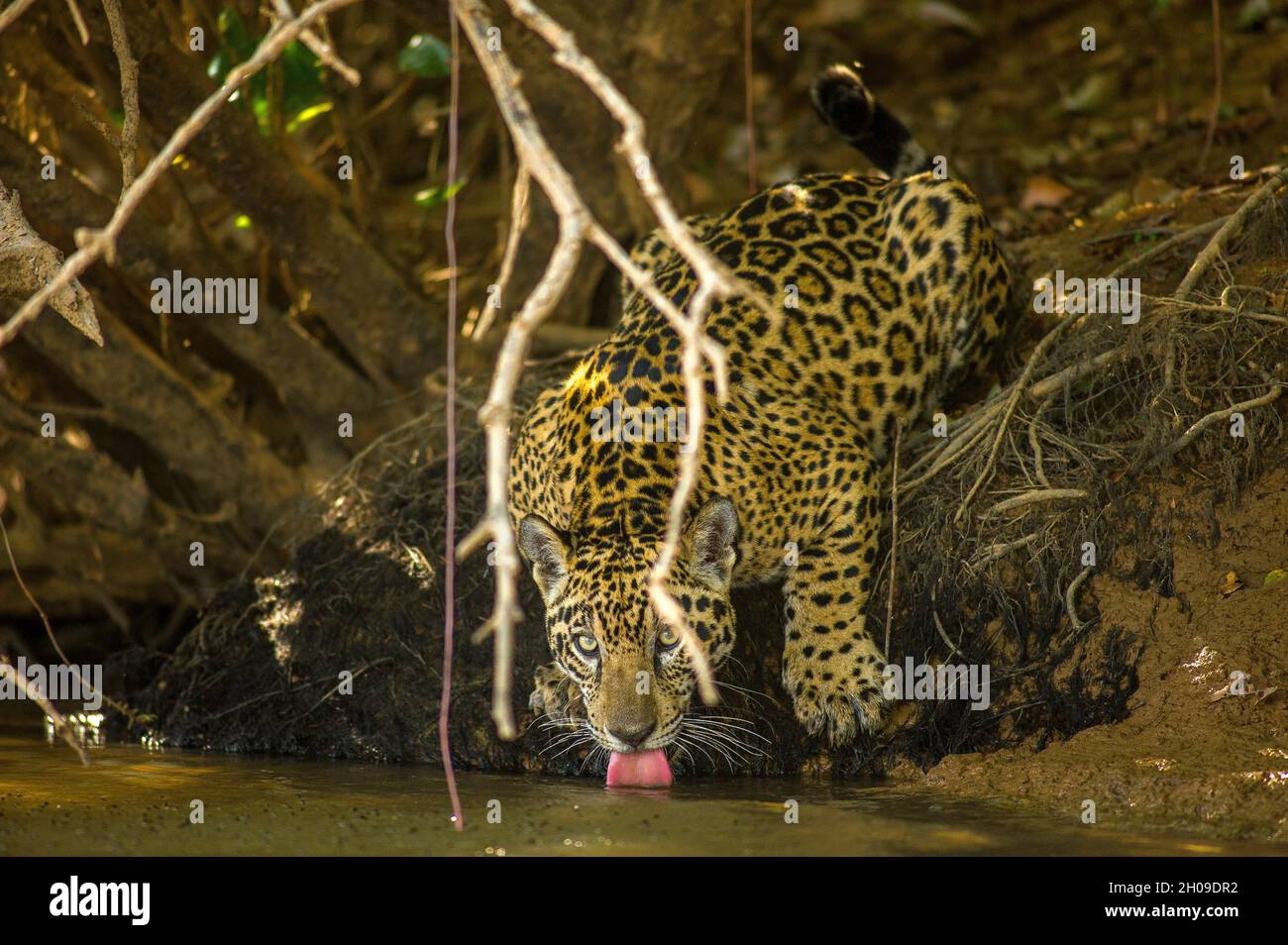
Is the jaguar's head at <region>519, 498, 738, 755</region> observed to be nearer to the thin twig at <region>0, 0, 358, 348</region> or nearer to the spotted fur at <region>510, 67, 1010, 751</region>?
the spotted fur at <region>510, 67, 1010, 751</region>

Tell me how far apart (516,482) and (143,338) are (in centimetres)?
298

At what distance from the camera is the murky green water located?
4.90m

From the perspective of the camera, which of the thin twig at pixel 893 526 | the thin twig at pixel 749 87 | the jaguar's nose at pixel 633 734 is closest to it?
the jaguar's nose at pixel 633 734

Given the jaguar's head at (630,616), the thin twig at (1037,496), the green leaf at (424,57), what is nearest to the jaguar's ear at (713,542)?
the jaguar's head at (630,616)

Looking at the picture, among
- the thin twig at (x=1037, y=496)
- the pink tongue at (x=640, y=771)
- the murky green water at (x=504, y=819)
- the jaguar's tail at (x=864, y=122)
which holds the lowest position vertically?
the murky green water at (x=504, y=819)

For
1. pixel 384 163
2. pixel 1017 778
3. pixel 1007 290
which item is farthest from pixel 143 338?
pixel 1017 778

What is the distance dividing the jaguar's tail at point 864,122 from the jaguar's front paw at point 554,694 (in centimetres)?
322

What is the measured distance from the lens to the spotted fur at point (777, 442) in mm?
5980

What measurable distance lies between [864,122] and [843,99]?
0.22m

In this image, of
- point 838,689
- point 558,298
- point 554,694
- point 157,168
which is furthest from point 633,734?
point 157,168

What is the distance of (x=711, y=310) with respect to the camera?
722cm

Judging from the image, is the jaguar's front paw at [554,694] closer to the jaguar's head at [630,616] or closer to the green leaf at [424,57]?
the jaguar's head at [630,616]

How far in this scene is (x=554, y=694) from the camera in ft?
21.9

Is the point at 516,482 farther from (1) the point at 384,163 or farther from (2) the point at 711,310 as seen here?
(1) the point at 384,163
